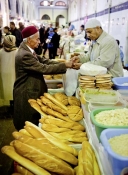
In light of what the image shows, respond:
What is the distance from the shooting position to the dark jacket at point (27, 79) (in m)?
2.71

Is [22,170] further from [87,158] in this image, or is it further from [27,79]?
[27,79]

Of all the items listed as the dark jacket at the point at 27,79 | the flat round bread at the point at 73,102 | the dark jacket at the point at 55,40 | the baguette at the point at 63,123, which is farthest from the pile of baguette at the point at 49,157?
the dark jacket at the point at 55,40

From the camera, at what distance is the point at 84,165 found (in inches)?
58.3

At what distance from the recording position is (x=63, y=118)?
7.15ft

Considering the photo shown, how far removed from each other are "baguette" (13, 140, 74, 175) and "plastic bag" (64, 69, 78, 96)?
1404mm

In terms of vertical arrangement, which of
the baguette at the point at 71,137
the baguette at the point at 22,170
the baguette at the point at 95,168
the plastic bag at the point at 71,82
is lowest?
the baguette at the point at 22,170

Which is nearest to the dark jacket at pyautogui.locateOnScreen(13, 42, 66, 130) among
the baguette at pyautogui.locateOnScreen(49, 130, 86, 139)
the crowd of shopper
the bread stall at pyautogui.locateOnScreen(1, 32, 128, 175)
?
the crowd of shopper

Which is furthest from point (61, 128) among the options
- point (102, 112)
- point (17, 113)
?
point (17, 113)

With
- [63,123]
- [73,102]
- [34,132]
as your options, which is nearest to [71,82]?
[73,102]

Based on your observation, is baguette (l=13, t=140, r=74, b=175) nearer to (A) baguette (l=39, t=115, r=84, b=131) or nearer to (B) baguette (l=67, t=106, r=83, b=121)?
(A) baguette (l=39, t=115, r=84, b=131)

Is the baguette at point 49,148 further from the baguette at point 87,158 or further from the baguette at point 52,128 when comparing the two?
the baguette at point 52,128

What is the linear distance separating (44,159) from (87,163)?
0.97 ft

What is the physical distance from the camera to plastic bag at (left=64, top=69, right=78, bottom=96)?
288cm

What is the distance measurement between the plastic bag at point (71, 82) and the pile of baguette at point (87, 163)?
1.25m
